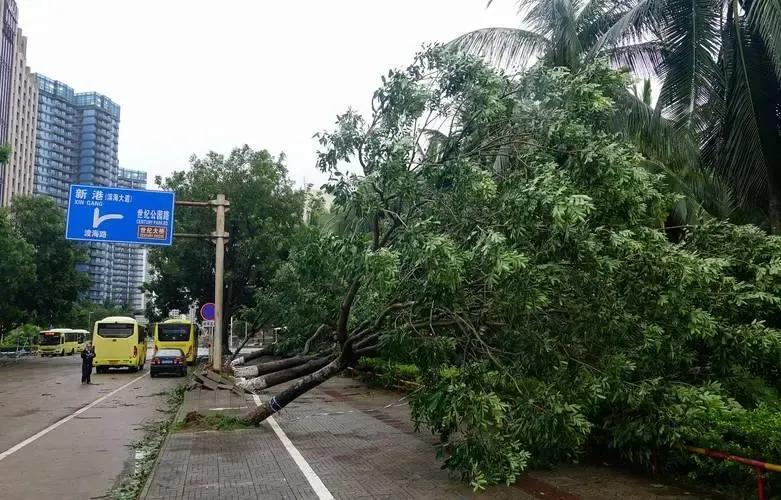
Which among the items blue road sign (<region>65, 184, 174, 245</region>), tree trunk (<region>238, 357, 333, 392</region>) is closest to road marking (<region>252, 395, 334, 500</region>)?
tree trunk (<region>238, 357, 333, 392</region>)

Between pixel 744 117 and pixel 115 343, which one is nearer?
pixel 744 117

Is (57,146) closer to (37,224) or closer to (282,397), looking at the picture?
(37,224)

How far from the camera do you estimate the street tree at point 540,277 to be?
23.0ft

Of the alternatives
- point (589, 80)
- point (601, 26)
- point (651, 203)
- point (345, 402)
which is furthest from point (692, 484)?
point (601, 26)

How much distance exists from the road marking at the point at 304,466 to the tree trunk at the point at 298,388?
1.35ft

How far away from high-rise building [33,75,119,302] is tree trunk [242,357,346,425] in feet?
372

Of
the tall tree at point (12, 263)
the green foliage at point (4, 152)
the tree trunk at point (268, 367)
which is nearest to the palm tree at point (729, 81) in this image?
the tree trunk at point (268, 367)

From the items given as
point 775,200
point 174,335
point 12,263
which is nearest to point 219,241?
point 775,200

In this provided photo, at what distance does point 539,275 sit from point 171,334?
3316 cm

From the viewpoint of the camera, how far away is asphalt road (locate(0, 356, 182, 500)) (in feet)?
27.2

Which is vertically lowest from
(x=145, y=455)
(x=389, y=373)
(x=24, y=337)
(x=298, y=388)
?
(x=24, y=337)

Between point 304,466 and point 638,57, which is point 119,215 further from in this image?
point 638,57

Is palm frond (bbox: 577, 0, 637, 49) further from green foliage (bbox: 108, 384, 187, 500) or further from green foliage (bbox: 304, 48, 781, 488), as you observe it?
green foliage (bbox: 108, 384, 187, 500)

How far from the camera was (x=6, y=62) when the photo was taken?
78.5 metres
